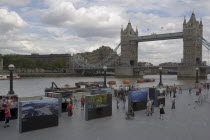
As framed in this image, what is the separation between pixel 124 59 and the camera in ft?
383

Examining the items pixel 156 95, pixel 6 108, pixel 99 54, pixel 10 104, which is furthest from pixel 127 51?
pixel 6 108

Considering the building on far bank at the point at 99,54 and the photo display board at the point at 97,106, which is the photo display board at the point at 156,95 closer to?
the photo display board at the point at 97,106

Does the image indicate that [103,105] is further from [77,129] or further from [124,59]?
[124,59]

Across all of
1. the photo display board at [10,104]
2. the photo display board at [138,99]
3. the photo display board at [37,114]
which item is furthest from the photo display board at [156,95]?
the photo display board at [10,104]

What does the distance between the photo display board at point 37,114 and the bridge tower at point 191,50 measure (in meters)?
85.6

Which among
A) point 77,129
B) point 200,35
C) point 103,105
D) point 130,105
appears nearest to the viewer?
point 77,129

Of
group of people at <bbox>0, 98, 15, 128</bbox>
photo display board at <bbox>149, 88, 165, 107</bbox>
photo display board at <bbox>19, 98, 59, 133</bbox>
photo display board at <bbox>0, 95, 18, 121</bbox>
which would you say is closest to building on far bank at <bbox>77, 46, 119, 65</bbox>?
photo display board at <bbox>149, 88, 165, 107</bbox>

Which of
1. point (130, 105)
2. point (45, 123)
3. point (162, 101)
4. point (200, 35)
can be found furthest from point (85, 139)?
point (200, 35)

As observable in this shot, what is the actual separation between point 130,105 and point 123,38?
10905 cm

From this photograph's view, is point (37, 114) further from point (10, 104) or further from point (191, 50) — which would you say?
point (191, 50)

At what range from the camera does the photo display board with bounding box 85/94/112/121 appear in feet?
37.6

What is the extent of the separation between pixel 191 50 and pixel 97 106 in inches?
3539

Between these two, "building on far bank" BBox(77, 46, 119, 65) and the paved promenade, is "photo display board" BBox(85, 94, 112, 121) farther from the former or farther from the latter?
"building on far bank" BBox(77, 46, 119, 65)

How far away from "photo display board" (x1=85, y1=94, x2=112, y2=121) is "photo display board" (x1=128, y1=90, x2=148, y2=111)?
1438 millimetres
